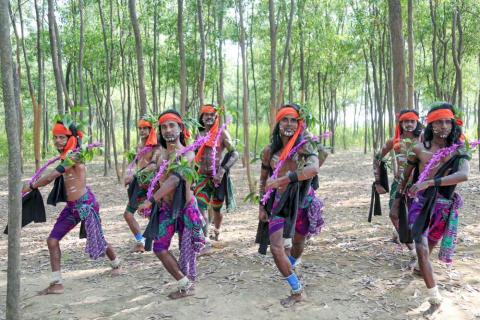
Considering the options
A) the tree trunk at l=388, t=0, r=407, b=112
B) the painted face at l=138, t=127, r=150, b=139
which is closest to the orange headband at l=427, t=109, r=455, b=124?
the tree trunk at l=388, t=0, r=407, b=112

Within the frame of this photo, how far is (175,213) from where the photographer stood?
167 inches

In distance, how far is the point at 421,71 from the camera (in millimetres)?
17781

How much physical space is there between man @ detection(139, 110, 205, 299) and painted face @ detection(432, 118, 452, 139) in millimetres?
2369

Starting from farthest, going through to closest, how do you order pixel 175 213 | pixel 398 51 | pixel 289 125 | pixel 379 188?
1. pixel 398 51
2. pixel 379 188
3. pixel 289 125
4. pixel 175 213

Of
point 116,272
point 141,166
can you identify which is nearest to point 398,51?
point 141,166

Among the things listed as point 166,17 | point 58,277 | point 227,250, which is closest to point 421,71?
point 166,17

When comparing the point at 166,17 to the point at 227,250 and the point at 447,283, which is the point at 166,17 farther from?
the point at 447,283

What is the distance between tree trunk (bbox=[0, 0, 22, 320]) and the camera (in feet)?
10.5

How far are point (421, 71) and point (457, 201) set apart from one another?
14.9m

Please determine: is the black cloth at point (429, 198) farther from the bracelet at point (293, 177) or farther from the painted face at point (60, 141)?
the painted face at point (60, 141)

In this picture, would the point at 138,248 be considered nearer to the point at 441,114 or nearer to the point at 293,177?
the point at 293,177

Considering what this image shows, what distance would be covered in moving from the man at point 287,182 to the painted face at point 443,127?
118 cm

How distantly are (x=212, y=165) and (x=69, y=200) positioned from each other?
6.23ft

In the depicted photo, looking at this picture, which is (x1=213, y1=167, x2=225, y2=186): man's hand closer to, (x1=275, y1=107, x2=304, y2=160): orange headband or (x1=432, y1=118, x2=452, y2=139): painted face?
(x1=275, y1=107, x2=304, y2=160): orange headband
